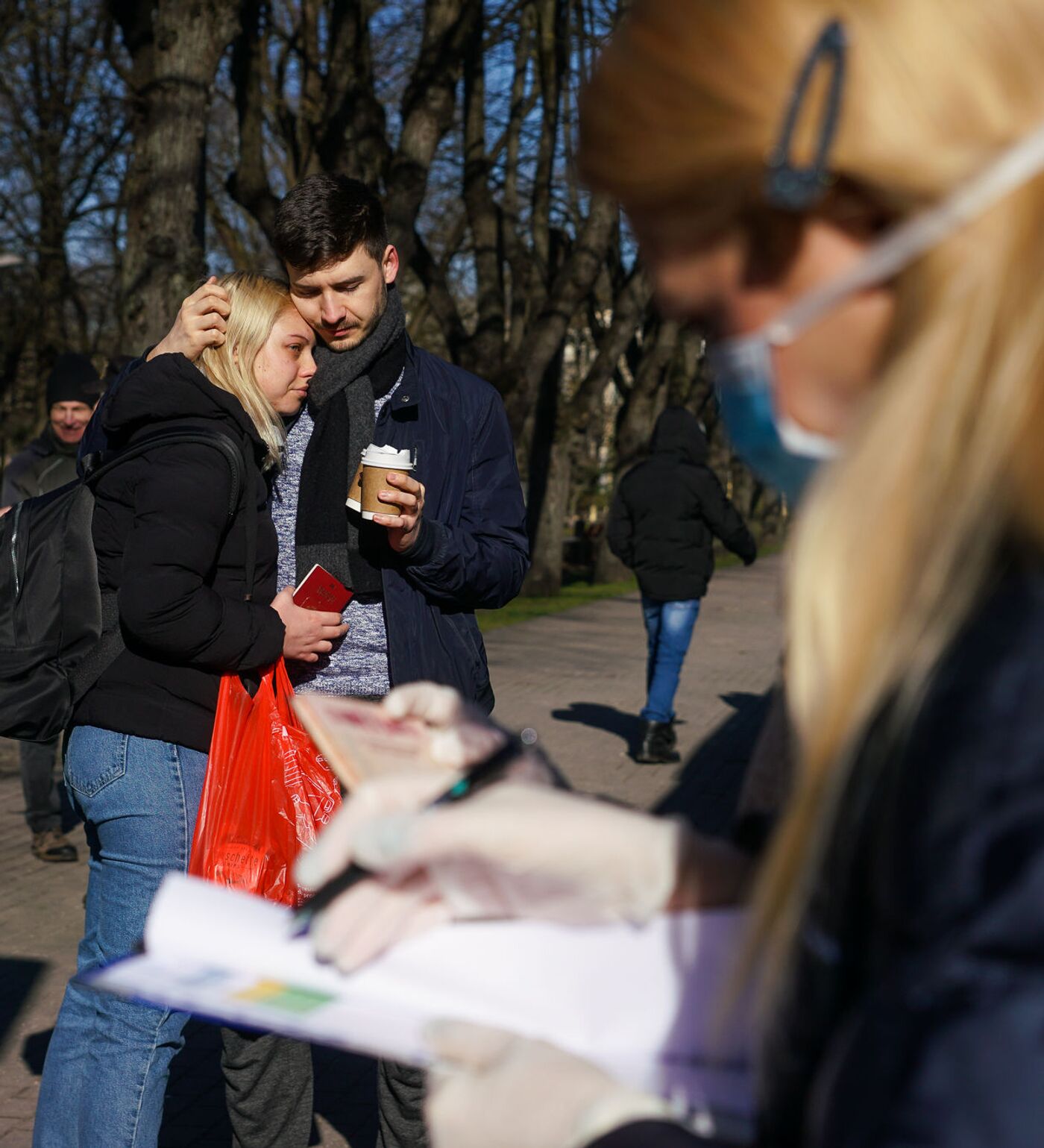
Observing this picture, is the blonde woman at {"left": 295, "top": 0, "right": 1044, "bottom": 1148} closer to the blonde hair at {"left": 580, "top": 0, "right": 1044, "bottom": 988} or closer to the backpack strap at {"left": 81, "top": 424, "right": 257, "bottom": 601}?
the blonde hair at {"left": 580, "top": 0, "right": 1044, "bottom": 988}

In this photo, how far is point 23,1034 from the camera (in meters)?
4.50

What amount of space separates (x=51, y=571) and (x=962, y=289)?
7.84 feet

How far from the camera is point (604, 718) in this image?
10930mm

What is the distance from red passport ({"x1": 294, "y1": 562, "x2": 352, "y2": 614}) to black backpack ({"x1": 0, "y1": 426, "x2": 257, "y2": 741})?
0.83ft

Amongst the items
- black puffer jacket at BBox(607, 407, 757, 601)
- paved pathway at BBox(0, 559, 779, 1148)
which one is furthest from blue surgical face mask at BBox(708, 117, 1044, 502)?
black puffer jacket at BBox(607, 407, 757, 601)

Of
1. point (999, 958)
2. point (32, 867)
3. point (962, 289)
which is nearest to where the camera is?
point (999, 958)

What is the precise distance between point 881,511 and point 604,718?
10.1m

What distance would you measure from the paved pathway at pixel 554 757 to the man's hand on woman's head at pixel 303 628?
5.33 ft

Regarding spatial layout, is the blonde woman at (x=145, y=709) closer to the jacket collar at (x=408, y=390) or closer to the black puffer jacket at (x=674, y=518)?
the jacket collar at (x=408, y=390)

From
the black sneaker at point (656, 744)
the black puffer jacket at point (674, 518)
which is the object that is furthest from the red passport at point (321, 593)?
the black sneaker at point (656, 744)

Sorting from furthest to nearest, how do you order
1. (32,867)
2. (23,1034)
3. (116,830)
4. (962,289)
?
(32,867) < (23,1034) < (116,830) < (962,289)

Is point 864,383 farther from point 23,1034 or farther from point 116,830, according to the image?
point 23,1034

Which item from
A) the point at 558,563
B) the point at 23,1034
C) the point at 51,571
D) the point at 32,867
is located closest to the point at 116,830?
the point at 51,571

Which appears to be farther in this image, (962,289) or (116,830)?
(116,830)
